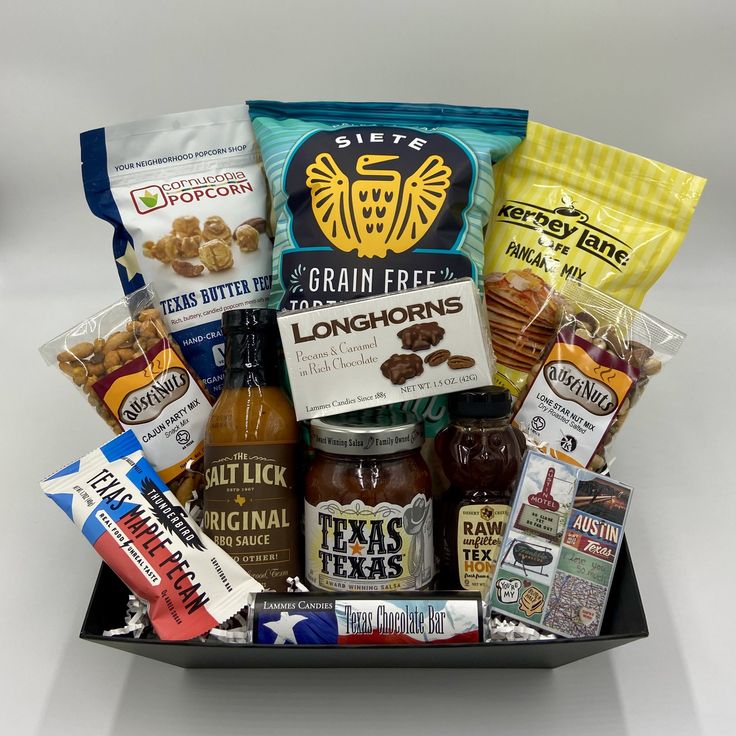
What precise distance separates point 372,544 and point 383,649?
167 millimetres

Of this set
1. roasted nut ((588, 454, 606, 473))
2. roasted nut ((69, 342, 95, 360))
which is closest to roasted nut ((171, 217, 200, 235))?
roasted nut ((69, 342, 95, 360))

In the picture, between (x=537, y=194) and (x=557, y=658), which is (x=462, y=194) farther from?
(x=557, y=658)

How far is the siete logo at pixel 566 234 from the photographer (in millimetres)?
1592

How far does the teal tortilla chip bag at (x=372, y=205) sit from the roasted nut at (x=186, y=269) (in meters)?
0.16

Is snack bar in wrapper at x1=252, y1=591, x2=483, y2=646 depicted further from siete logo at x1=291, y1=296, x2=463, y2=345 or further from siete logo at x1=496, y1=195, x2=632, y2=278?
siete logo at x1=496, y1=195, x2=632, y2=278

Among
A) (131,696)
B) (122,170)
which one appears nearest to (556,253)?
(122,170)

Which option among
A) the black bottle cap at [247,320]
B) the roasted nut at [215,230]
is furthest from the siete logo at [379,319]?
the roasted nut at [215,230]

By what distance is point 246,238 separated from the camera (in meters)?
1.58

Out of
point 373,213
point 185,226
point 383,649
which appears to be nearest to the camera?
point 383,649

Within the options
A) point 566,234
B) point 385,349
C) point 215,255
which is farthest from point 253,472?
point 566,234

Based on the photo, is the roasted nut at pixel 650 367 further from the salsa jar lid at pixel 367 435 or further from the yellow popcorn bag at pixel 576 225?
the salsa jar lid at pixel 367 435

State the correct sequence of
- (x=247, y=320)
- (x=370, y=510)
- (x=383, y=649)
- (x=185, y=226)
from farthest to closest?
(x=185, y=226) → (x=247, y=320) → (x=370, y=510) → (x=383, y=649)

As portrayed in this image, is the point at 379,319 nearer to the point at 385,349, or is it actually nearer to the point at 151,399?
the point at 385,349

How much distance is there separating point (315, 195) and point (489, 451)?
61cm
